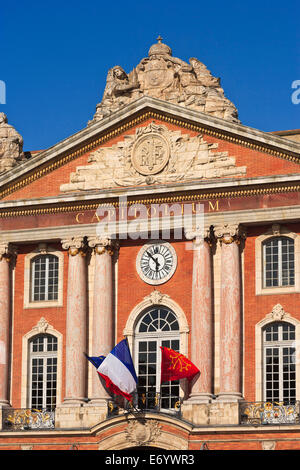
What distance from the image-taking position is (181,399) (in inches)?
1752

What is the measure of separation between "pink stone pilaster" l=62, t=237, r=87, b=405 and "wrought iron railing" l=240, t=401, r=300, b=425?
6129mm

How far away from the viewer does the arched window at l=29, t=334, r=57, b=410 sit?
46.8 metres

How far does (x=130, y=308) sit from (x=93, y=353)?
214 centimetres

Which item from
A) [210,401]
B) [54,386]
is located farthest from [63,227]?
[210,401]

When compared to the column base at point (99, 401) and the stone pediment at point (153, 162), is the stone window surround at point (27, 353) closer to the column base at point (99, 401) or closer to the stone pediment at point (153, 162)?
the column base at point (99, 401)

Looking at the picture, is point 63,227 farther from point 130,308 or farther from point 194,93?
point 194,93

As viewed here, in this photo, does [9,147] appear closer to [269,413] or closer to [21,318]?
[21,318]

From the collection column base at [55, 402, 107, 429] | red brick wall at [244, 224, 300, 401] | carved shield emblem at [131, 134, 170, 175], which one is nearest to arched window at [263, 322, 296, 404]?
red brick wall at [244, 224, 300, 401]

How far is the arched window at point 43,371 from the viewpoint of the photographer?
154ft

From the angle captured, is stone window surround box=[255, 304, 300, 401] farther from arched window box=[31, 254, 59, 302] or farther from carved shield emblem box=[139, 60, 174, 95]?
carved shield emblem box=[139, 60, 174, 95]

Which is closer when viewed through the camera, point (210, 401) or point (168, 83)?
point (210, 401)

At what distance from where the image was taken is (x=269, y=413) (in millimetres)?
43000

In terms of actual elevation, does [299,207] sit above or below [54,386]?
above
